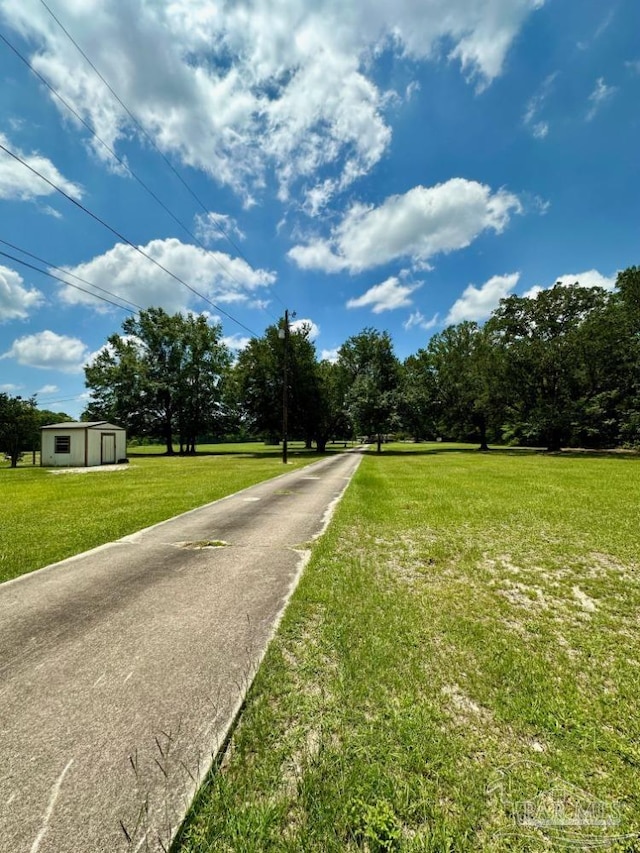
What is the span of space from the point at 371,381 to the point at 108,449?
1045 inches

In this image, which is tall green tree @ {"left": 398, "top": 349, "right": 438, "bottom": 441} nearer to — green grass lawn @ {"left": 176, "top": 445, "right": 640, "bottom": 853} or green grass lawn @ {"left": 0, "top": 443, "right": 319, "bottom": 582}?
green grass lawn @ {"left": 0, "top": 443, "right": 319, "bottom": 582}

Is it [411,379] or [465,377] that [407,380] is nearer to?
[411,379]

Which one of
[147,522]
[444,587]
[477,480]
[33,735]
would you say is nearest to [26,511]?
[147,522]

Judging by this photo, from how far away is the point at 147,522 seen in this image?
8742mm

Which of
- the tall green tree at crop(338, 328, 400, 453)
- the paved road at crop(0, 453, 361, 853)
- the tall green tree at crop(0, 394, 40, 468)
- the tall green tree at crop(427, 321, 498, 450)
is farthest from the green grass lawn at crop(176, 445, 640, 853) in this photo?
the tall green tree at crop(0, 394, 40, 468)

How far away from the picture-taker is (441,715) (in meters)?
2.75

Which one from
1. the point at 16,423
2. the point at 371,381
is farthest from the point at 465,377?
the point at 16,423

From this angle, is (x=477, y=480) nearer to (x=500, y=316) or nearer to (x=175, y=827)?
(x=175, y=827)

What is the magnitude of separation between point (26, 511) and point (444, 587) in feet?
37.5

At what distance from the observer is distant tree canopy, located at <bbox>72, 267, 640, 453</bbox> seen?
34781 mm

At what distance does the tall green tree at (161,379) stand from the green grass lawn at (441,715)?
1762 inches

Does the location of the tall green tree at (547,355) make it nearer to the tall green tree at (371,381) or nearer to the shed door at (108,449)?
the tall green tree at (371,381)

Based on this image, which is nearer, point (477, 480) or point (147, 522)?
point (147, 522)

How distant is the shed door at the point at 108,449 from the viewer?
29547mm
